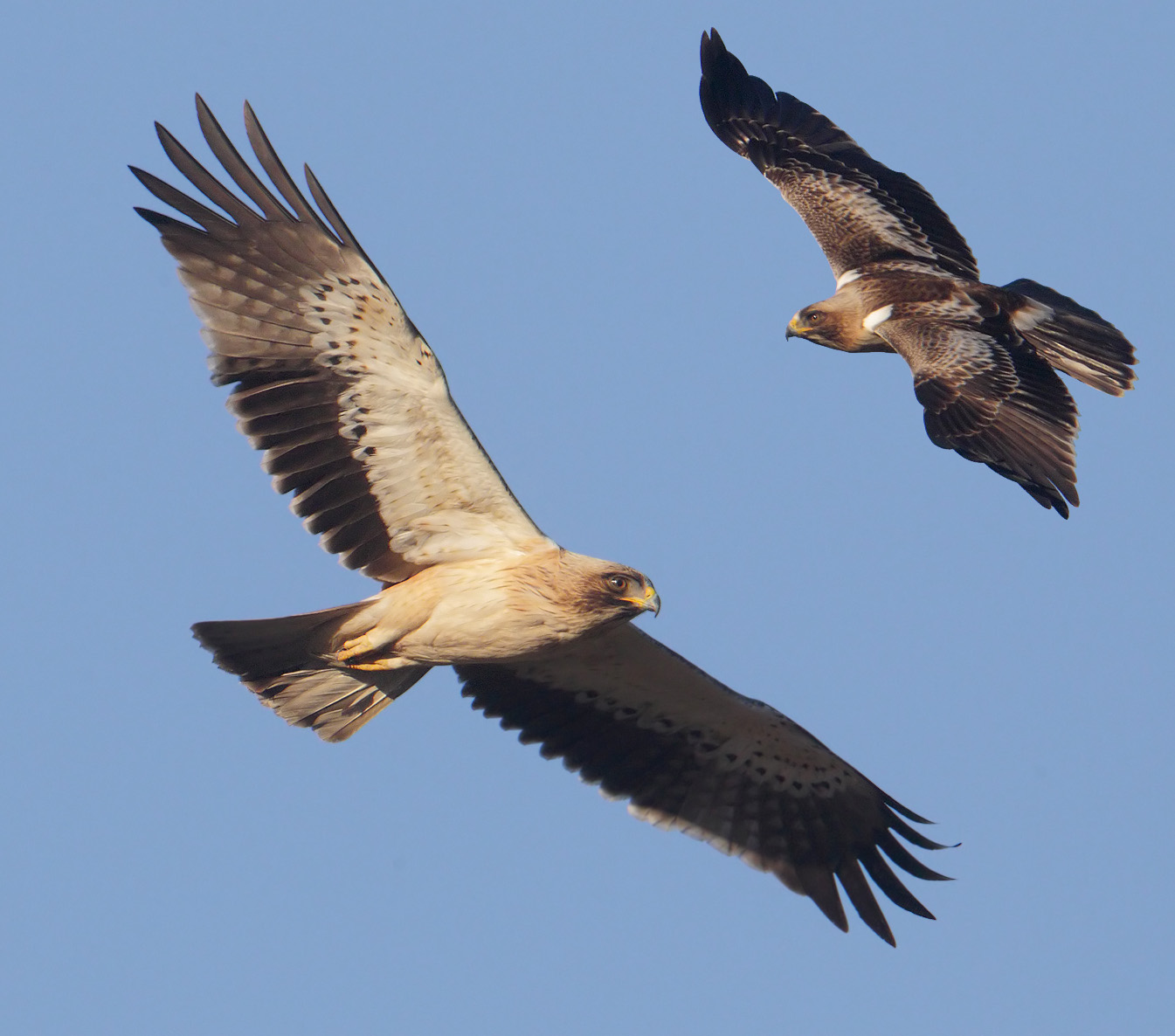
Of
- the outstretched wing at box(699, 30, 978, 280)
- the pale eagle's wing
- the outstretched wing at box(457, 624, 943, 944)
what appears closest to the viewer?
the outstretched wing at box(457, 624, 943, 944)

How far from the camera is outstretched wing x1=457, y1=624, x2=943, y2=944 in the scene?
10.6 meters

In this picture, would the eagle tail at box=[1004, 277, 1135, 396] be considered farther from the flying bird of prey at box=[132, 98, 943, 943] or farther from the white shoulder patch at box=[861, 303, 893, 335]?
the flying bird of prey at box=[132, 98, 943, 943]

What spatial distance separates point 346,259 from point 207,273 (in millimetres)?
762

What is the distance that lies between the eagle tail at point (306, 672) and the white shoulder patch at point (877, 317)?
5122mm

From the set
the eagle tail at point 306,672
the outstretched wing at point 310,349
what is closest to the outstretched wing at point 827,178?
the outstretched wing at point 310,349

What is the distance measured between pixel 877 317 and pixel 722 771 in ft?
13.8

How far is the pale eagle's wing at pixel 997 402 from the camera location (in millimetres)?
11133

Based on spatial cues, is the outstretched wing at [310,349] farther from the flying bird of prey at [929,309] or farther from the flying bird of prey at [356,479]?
the flying bird of prey at [929,309]

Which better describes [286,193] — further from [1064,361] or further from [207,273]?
[1064,361]

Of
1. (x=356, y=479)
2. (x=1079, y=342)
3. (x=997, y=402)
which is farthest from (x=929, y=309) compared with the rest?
(x=356, y=479)

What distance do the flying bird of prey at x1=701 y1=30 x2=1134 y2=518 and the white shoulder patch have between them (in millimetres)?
14

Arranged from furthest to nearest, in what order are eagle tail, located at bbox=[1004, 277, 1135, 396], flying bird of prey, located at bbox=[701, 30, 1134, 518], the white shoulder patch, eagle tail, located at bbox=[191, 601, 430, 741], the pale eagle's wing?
the white shoulder patch, eagle tail, located at bbox=[1004, 277, 1135, 396], flying bird of prey, located at bbox=[701, 30, 1134, 518], the pale eagle's wing, eagle tail, located at bbox=[191, 601, 430, 741]

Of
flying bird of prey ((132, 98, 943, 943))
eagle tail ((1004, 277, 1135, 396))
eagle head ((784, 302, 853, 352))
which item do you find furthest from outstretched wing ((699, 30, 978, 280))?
flying bird of prey ((132, 98, 943, 943))

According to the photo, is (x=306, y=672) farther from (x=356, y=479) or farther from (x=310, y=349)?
(x=310, y=349)
